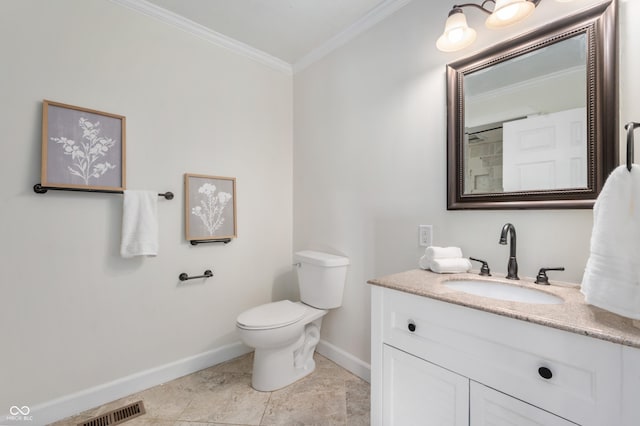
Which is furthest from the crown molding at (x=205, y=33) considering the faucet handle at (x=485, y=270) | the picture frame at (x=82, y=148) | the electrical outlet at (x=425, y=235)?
the faucet handle at (x=485, y=270)

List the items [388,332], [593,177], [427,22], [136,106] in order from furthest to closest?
1. [136,106]
2. [427,22]
3. [388,332]
4. [593,177]

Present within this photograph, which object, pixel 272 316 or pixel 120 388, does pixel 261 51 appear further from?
pixel 120 388

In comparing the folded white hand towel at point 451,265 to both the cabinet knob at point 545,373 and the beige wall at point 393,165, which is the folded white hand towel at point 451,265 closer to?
the beige wall at point 393,165

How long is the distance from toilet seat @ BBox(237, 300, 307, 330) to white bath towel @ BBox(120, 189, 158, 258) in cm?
68

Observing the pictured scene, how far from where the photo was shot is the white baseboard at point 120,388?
1.44 meters

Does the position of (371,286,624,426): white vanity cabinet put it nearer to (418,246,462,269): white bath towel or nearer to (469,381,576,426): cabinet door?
(469,381,576,426): cabinet door

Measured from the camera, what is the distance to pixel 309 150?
2320 mm

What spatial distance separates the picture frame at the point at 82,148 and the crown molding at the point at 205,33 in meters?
0.70

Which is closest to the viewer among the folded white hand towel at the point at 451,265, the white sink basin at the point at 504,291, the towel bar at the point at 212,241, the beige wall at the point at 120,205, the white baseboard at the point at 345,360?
the white sink basin at the point at 504,291

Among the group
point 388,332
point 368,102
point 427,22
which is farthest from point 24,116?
point 427,22

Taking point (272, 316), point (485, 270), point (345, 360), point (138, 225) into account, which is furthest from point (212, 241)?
point (485, 270)

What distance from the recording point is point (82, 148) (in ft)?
5.09

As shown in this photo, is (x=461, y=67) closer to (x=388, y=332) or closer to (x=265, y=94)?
(x=388, y=332)

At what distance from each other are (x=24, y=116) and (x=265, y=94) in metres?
1.47
